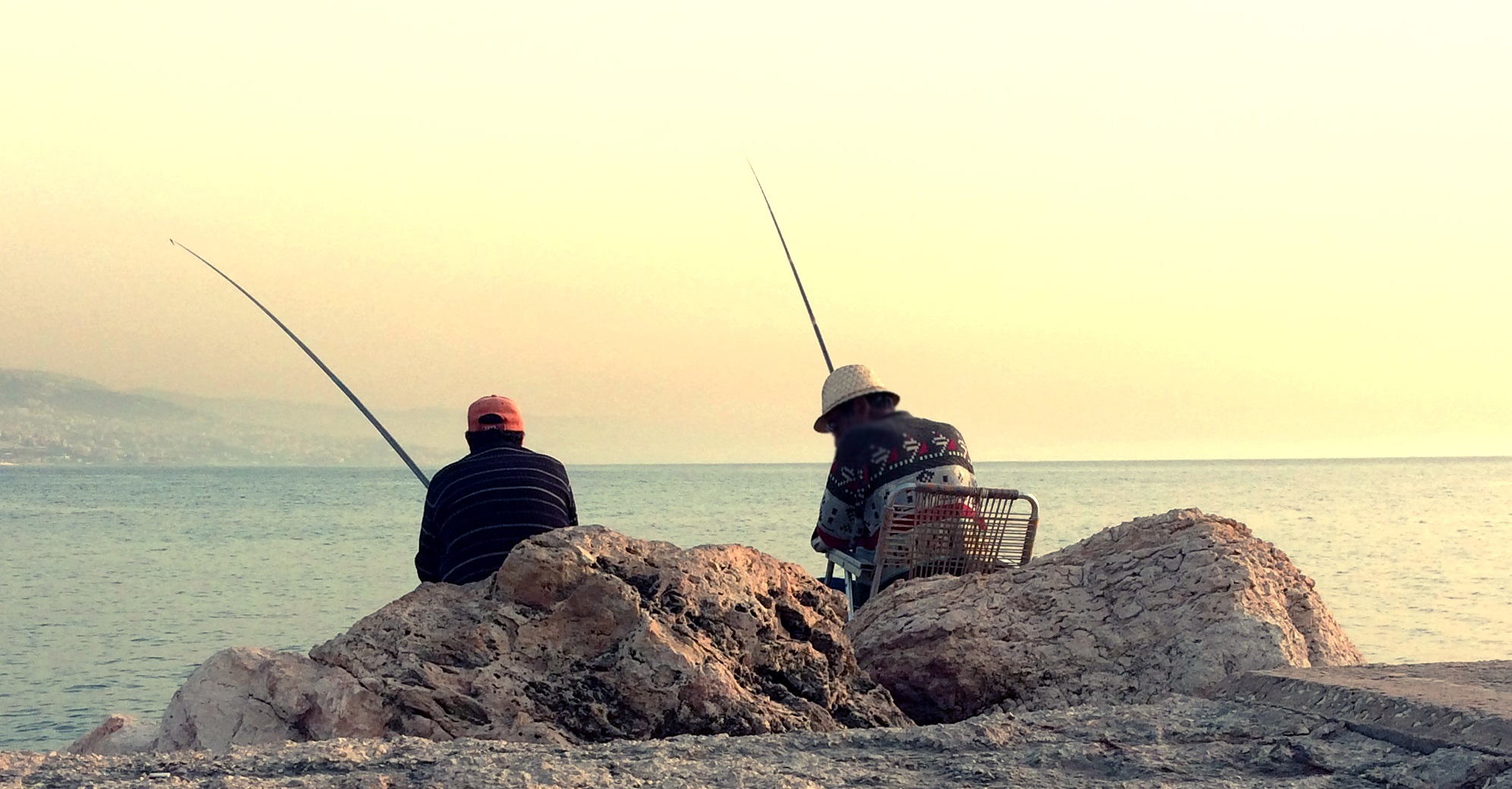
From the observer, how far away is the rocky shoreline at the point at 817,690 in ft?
7.98

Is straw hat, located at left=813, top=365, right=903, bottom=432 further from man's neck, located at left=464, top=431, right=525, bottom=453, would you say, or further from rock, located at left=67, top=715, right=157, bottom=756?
rock, located at left=67, top=715, right=157, bottom=756

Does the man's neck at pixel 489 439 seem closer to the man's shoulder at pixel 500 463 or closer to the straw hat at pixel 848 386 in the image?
the man's shoulder at pixel 500 463

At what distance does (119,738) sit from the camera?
461 centimetres

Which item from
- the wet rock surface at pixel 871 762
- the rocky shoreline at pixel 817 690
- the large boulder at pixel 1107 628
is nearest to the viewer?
the wet rock surface at pixel 871 762

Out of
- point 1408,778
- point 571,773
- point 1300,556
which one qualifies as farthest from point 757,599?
point 1300,556

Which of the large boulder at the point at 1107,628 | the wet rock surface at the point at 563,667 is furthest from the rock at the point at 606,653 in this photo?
the large boulder at the point at 1107,628

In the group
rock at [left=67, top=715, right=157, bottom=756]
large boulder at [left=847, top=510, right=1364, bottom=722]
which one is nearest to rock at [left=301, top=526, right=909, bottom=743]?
large boulder at [left=847, top=510, right=1364, bottom=722]

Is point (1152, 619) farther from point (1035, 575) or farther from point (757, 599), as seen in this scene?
point (757, 599)

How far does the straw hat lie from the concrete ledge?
247cm

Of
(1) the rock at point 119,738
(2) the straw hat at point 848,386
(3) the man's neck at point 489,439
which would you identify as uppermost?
(2) the straw hat at point 848,386

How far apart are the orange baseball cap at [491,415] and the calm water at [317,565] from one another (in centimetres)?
564

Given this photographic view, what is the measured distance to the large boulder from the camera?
12.3ft

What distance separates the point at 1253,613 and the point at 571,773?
2.42 meters

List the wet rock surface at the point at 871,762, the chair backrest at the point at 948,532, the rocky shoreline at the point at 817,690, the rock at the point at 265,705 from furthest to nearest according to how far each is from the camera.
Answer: the chair backrest at the point at 948,532, the rock at the point at 265,705, the rocky shoreline at the point at 817,690, the wet rock surface at the point at 871,762
